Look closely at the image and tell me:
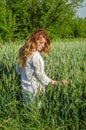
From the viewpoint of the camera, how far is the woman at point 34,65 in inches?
160

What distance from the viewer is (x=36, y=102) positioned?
4.16 metres

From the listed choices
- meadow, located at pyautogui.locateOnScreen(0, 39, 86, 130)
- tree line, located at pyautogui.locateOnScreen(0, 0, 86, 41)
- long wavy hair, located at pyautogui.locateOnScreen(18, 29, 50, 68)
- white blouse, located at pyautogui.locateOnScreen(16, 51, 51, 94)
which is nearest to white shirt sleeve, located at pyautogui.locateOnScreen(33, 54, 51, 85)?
white blouse, located at pyautogui.locateOnScreen(16, 51, 51, 94)

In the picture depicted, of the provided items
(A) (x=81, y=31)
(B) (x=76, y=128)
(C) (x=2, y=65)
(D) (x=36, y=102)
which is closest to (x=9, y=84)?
(D) (x=36, y=102)

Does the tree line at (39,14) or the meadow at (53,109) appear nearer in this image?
the meadow at (53,109)

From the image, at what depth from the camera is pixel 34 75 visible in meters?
4.14

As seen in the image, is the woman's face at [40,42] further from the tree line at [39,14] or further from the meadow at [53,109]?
the tree line at [39,14]

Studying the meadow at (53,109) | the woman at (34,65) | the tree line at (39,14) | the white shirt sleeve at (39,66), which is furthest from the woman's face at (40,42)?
the tree line at (39,14)

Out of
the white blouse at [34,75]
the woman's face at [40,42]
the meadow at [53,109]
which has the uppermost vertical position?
the woman's face at [40,42]

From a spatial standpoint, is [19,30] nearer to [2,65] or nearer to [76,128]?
[2,65]

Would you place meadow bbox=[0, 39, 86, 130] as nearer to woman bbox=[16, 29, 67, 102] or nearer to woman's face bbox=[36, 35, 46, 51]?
woman bbox=[16, 29, 67, 102]

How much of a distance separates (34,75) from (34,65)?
14 cm

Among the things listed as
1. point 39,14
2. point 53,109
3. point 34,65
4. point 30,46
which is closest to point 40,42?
point 30,46

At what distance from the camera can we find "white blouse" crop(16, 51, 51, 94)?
4.05 m

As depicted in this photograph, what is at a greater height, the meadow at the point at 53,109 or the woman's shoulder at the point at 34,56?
the woman's shoulder at the point at 34,56
